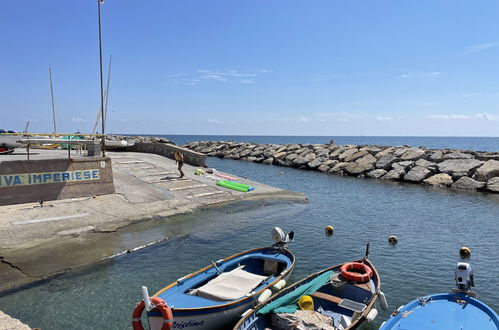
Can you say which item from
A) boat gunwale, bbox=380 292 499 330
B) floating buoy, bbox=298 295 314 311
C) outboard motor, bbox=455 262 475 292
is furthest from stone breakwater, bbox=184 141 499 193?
floating buoy, bbox=298 295 314 311

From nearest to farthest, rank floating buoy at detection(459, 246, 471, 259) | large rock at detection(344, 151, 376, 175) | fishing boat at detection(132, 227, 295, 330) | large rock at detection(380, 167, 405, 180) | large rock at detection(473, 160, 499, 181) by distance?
fishing boat at detection(132, 227, 295, 330) < floating buoy at detection(459, 246, 471, 259) < large rock at detection(473, 160, 499, 181) < large rock at detection(380, 167, 405, 180) < large rock at detection(344, 151, 376, 175)

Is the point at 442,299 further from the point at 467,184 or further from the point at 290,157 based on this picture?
the point at 290,157

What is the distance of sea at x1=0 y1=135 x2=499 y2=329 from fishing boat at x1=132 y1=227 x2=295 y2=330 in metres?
1.87

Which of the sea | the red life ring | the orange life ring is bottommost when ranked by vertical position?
the sea

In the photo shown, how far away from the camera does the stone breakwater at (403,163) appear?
3731 cm

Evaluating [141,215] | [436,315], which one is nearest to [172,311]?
[436,315]

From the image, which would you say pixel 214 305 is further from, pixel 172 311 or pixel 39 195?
pixel 39 195

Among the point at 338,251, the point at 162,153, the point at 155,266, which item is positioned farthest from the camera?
the point at 162,153

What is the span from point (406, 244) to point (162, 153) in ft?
93.0

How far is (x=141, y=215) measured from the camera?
2153 centimetres

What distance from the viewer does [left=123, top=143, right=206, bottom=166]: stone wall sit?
3709 centimetres

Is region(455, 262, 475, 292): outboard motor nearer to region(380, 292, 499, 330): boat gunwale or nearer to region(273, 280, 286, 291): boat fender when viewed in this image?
region(380, 292, 499, 330): boat gunwale

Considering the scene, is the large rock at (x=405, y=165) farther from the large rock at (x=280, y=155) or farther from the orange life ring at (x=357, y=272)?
the orange life ring at (x=357, y=272)

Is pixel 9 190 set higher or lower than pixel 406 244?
higher
